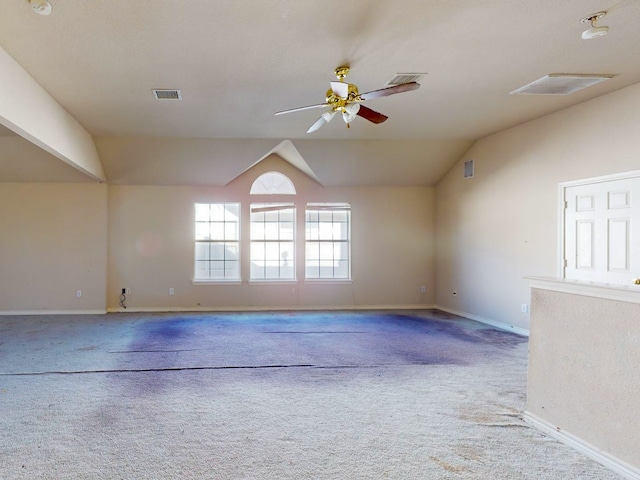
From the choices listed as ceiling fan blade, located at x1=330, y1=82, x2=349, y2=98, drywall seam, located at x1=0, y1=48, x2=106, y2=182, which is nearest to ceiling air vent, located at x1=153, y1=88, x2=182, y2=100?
drywall seam, located at x1=0, y1=48, x2=106, y2=182

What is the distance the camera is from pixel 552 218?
4.82 m

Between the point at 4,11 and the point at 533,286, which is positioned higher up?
the point at 4,11

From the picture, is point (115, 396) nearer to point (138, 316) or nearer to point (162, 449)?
point (162, 449)

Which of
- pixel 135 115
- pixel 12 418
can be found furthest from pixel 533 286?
pixel 135 115

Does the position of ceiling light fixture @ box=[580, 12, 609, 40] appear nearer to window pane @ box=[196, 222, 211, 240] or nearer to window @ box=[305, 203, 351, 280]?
window @ box=[305, 203, 351, 280]

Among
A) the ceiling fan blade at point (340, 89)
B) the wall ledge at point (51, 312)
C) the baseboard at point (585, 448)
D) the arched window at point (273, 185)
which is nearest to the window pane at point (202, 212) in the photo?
the arched window at point (273, 185)

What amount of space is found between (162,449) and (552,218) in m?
5.10

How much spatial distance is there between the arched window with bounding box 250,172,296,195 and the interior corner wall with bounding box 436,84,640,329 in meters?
3.06

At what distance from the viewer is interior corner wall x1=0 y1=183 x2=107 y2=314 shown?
6.42m

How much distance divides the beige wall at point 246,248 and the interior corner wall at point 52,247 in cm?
26

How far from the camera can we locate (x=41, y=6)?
252cm

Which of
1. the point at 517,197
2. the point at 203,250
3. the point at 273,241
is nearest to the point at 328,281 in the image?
the point at 273,241

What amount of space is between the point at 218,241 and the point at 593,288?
20.1 ft

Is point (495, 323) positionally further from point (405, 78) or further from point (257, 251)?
point (257, 251)
